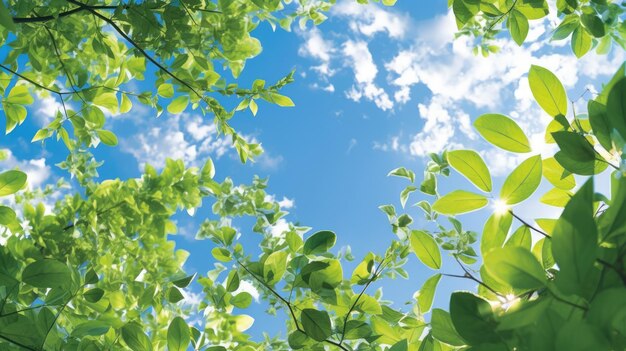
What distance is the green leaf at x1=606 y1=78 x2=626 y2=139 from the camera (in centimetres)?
51

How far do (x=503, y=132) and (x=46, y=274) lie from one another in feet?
3.15

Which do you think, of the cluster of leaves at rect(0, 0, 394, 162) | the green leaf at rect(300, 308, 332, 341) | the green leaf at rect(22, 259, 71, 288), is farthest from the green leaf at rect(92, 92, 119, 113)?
the green leaf at rect(300, 308, 332, 341)

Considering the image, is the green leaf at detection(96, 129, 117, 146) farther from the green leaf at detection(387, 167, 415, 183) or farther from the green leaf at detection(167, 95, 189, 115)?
the green leaf at detection(387, 167, 415, 183)

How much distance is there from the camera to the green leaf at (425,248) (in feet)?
3.00

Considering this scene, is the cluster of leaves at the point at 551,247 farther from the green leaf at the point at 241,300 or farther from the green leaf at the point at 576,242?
the green leaf at the point at 241,300

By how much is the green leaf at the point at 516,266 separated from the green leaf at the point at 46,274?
2.74ft

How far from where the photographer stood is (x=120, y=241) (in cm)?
309

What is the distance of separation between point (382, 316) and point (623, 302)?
2.46ft

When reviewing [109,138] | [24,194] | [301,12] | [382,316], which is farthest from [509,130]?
[24,194]

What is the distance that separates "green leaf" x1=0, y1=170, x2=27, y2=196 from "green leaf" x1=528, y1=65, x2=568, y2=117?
1130 millimetres

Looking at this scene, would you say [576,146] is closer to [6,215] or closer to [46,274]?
[46,274]

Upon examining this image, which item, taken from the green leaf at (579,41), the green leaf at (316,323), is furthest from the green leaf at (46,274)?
the green leaf at (579,41)

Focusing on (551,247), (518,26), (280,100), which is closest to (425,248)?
(551,247)

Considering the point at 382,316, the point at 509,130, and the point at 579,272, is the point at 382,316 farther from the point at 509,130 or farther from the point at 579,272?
the point at 579,272
